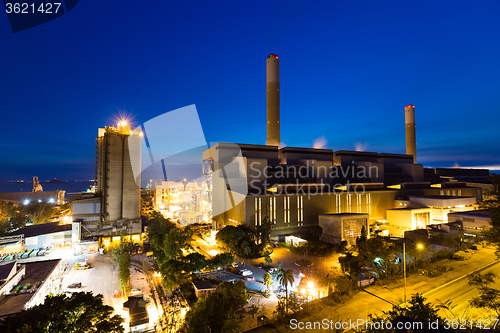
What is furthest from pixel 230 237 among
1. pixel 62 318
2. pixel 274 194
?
pixel 62 318

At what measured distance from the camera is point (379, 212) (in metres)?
51.2

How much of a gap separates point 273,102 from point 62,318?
5738cm

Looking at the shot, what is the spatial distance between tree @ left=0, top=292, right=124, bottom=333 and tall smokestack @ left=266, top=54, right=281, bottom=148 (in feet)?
171

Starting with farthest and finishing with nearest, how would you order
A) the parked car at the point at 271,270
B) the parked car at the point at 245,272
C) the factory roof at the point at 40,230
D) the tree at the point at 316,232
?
the tree at the point at 316,232
the factory roof at the point at 40,230
the parked car at the point at 245,272
the parked car at the point at 271,270

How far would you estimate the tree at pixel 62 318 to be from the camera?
9.60 m

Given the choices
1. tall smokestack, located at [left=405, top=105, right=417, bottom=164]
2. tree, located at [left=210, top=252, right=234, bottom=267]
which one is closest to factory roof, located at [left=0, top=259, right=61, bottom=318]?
tree, located at [left=210, top=252, right=234, bottom=267]

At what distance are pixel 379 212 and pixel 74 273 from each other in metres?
55.7

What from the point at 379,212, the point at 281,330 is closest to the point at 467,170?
the point at 379,212

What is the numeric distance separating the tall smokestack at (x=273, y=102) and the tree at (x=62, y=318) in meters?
52.0

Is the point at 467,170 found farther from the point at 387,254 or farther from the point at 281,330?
the point at 281,330

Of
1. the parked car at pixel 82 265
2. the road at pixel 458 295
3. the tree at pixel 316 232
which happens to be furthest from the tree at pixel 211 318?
the tree at pixel 316 232

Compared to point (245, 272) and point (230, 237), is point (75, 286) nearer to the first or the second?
point (245, 272)

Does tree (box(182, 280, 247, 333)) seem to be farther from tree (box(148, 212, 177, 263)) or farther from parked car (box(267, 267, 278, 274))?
tree (box(148, 212, 177, 263))

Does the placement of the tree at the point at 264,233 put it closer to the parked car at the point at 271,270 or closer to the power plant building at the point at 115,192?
the parked car at the point at 271,270
